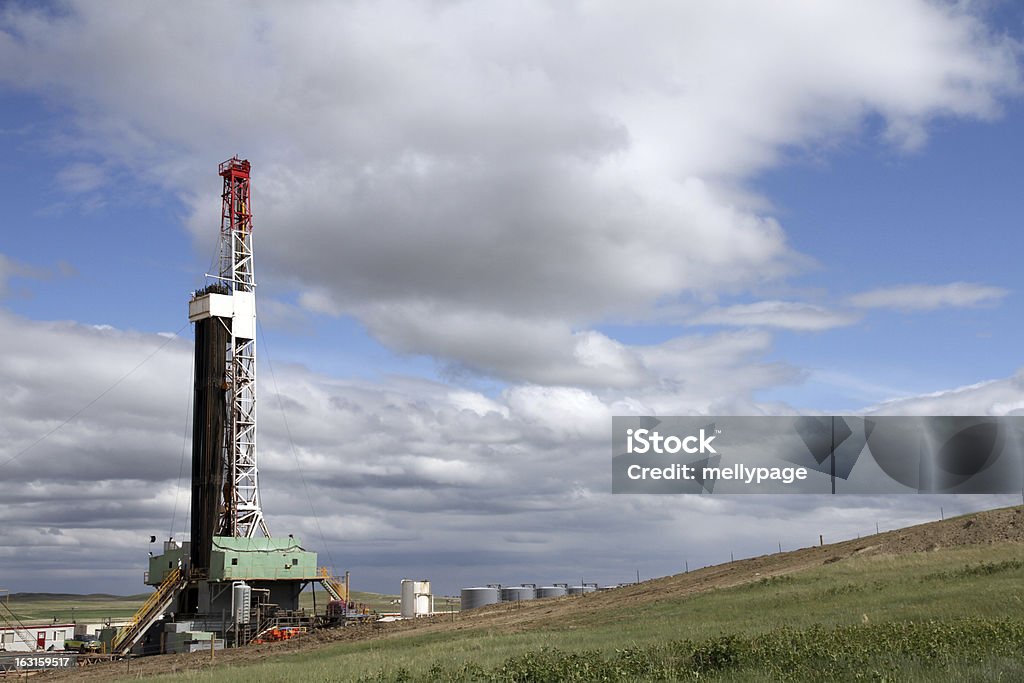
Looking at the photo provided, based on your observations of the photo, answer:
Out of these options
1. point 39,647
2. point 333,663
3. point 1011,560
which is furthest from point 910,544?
point 39,647

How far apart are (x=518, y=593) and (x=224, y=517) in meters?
23.7

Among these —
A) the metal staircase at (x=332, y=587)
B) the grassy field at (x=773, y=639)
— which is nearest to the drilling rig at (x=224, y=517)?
the metal staircase at (x=332, y=587)

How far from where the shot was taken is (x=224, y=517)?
2756 inches

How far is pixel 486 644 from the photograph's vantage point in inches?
1503

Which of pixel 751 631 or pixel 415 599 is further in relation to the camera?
pixel 415 599

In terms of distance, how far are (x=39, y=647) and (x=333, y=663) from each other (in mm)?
40144

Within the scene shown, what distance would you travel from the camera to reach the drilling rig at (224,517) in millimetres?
66438

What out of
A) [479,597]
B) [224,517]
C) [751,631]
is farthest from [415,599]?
[751,631]

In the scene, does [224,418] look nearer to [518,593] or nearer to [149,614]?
[149,614]

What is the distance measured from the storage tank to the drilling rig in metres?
8.33

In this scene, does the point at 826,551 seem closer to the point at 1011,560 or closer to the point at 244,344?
the point at 1011,560

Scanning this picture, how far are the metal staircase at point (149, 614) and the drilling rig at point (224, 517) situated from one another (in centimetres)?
8

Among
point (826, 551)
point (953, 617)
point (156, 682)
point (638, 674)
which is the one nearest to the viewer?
point (638, 674)

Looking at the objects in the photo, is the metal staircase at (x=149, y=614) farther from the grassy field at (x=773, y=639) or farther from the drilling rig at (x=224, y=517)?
the grassy field at (x=773, y=639)
